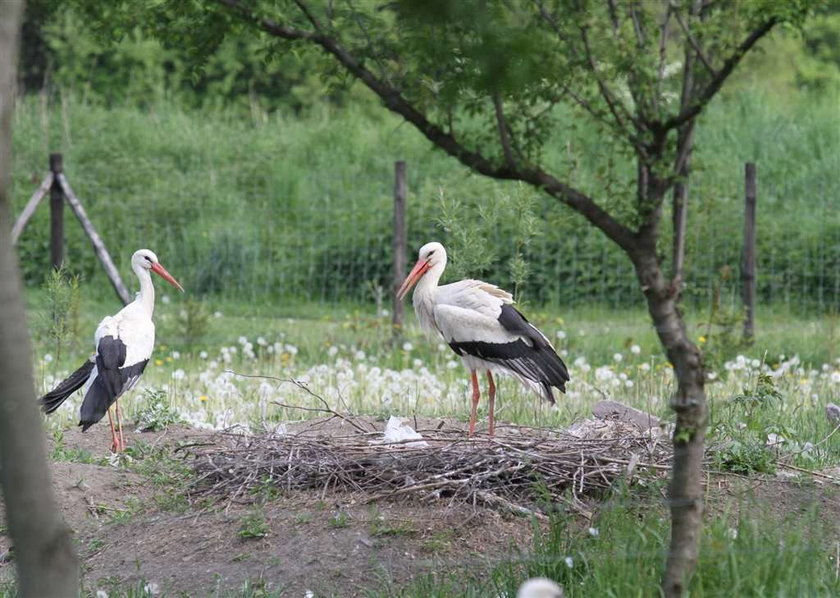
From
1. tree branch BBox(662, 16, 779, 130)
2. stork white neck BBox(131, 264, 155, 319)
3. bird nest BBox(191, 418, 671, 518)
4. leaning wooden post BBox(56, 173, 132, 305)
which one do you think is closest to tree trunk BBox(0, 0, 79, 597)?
tree branch BBox(662, 16, 779, 130)

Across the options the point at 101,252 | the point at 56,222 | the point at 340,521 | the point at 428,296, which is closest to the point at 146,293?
the point at 428,296

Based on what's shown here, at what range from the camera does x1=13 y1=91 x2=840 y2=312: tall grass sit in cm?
1499

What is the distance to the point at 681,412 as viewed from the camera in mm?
3596

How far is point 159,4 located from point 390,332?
6.36 metres

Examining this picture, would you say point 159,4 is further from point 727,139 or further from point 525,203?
point 727,139

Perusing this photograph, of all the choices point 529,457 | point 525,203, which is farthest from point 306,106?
point 529,457

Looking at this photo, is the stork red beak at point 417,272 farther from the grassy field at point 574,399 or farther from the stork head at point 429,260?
the grassy field at point 574,399

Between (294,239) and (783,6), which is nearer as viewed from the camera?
(783,6)

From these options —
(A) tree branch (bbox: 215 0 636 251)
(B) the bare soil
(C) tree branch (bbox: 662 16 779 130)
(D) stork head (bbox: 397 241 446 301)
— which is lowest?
(B) the bare soil

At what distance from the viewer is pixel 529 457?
17.7 ft

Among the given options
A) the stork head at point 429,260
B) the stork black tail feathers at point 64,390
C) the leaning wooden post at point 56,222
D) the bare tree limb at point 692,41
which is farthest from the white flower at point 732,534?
the leaning wooden post at point 56,222

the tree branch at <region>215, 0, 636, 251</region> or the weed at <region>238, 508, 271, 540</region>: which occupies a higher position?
the tree branch at <region>215, 0, 636, 251</region>

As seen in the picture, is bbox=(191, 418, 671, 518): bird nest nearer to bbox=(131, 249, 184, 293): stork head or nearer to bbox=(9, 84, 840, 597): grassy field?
bbox=(9, 84, 840, 597): grassy field

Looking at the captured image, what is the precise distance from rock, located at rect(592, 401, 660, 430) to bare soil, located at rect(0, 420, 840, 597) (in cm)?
104
